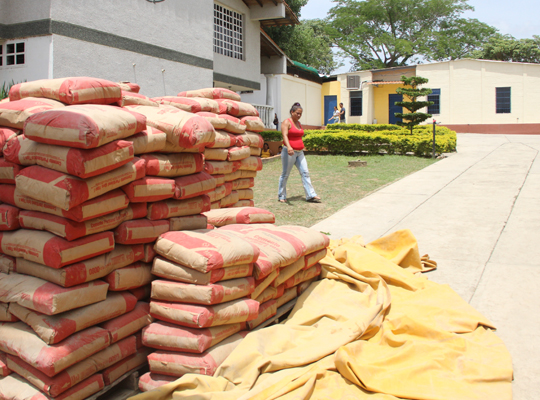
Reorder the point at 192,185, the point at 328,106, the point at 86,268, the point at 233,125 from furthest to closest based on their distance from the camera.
→ 1. the point at 328,106
2. the point at 233,125
3. the point at 192,185
4. the point at 86,268

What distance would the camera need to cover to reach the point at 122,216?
11.2ft

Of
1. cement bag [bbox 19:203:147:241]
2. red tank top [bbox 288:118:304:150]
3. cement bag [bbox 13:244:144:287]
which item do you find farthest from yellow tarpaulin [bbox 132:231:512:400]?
red tank top [bbox 288:118:304:150]

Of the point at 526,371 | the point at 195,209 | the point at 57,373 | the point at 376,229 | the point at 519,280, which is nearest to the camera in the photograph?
the point at 57,373

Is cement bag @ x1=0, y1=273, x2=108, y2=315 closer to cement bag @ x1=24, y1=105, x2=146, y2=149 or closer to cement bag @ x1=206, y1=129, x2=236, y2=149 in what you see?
cement bag @ x1=24, y1=105, x2=146, y2=149

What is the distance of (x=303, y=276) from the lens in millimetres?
4406

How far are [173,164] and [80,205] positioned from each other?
37.9 inches

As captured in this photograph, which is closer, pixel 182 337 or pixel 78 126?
pixel 78 126

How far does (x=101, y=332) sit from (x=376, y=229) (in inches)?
206

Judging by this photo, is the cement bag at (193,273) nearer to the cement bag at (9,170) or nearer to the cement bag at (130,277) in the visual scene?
the cement bag at (130,277)

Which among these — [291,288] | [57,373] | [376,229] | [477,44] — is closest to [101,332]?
[57,373]

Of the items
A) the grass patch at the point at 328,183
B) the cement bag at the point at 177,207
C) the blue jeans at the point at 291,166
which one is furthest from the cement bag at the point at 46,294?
the blue jeans at the point at 291,166

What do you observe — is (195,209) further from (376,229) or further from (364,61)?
(364,61)

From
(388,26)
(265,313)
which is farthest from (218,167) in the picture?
(388,26)

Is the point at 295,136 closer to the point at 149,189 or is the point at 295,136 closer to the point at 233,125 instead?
the point at 233,125
